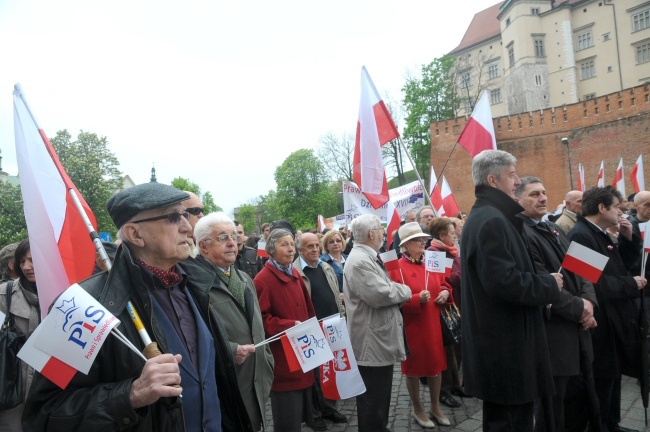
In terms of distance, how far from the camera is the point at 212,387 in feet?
7.47

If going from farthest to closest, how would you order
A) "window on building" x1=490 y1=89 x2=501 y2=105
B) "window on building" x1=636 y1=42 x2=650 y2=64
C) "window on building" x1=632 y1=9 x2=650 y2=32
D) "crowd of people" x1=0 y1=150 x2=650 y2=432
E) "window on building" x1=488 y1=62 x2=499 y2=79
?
1. "window on building" x1=488 y1=62 x2=499 y2=79
2. "window on building" x1=490 y1=89 x2=501 y2=105
3. "window on building" x1=636 y1=42 x2=650 y2=64
4. "window on building" x1=632 y1=9 x2=650 y2=32
5. "crowd of people" x1=0 y1=150 x2=650 y2=432

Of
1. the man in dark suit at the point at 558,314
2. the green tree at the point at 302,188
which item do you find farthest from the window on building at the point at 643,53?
the man in dark suit at the point at 558,314

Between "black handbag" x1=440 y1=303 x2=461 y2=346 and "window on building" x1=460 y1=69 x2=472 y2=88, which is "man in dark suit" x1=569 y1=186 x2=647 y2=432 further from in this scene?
"window on building" x1=460 y1=69 x2=472 y2=88

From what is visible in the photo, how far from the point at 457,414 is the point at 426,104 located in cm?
4355

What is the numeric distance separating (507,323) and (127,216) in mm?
2386

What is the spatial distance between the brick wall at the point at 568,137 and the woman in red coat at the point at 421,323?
29.2 m

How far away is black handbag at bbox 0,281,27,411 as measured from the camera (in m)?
3.25

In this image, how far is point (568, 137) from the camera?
3484 centimetres

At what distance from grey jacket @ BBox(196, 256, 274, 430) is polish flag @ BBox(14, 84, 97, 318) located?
2.74 ft

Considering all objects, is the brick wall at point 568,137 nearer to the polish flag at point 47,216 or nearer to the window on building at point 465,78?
the window on building at point 465,78

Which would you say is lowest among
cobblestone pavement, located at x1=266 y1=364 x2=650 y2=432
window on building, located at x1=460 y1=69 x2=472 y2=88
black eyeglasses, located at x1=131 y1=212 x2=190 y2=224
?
cobblestone pavement, located at x1=266 y1=364 x2=650 y2=432

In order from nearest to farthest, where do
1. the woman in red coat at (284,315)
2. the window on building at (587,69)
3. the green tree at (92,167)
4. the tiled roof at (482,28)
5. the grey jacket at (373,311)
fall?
1. the woman in red coat at (284,315)
2. the grey jacket at (373,311)
3. the green tree at (92,167)
4. the window on building at (587,69)
5. the tiled roof at (482,28)

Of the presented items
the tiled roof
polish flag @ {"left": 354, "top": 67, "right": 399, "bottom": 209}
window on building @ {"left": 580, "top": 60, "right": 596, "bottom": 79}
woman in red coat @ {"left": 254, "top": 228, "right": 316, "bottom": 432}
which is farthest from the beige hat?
the tiled roof

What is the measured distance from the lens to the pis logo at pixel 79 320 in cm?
173
